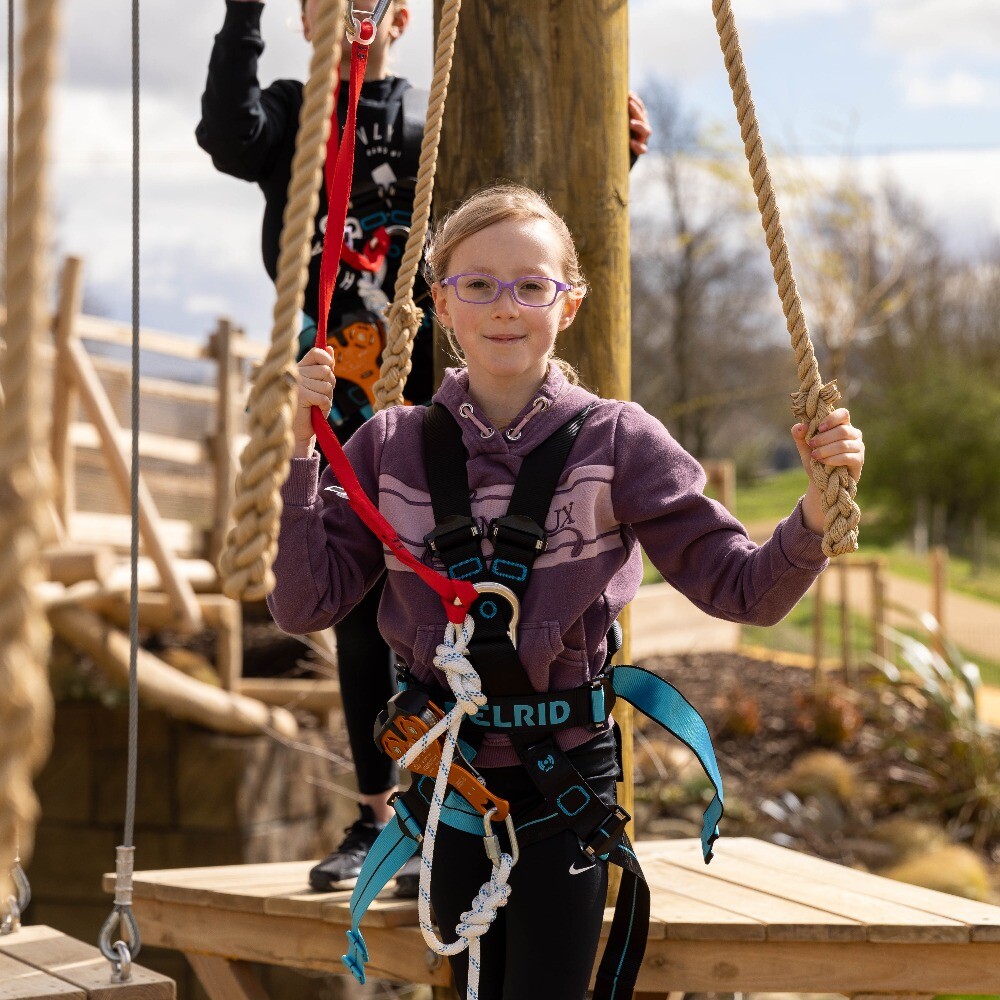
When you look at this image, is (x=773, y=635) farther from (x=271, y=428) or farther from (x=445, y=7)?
(x=271, y=428)

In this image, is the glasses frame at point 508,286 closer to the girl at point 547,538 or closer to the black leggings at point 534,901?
the girl at point 547,538

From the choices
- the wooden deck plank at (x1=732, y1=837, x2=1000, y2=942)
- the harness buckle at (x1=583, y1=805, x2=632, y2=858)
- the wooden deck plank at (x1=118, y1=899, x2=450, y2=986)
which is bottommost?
the wooden deck plank at (x1=118, y1=899, x2=450, y2=986)

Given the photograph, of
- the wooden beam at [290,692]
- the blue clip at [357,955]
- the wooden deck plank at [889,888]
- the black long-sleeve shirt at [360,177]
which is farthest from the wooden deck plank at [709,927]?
the wooden beam at [290,692]

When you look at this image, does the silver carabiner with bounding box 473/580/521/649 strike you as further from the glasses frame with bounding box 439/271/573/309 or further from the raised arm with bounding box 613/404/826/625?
the glasses frame with bounding box 439/271/573/309

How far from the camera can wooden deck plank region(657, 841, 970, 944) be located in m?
2.42

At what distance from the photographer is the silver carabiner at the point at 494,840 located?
1877 mm

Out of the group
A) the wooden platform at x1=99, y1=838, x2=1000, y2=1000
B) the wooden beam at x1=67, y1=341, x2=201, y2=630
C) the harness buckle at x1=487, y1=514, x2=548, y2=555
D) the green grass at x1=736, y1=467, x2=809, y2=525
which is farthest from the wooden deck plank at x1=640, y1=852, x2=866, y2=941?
the green grass at x1=736, y1=467, x2=809, y2=525

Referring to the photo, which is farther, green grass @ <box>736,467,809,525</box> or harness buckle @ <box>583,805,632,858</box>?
green grass @ <box>736,467,809,525</box>

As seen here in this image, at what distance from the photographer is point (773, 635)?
41.8 ft

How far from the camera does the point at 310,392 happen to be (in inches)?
69.5

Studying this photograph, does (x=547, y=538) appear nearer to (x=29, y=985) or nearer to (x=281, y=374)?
(x=281, y=374)

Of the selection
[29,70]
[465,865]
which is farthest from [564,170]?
[29,70]

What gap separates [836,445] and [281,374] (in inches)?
33.5

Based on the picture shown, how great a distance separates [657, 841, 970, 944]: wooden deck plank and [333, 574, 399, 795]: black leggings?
2.19 ft
